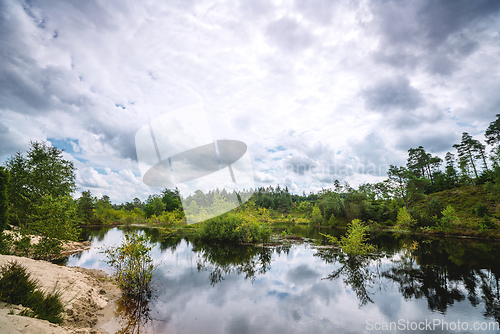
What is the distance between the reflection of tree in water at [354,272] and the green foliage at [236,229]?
6.38 meters

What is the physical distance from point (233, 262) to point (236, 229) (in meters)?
6.92

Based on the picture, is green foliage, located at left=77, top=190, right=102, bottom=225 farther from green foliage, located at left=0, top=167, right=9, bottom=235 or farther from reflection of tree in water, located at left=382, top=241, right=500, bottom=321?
reflection of tree in water, located at left=382, top=241, right=500, bottom=321

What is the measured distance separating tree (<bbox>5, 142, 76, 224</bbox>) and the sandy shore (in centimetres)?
1368

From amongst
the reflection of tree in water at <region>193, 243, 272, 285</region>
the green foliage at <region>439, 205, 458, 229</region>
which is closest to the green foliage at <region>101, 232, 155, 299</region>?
the reflection of tree in water at <region>193, 243, 272, 285</region>

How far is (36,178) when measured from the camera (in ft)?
68.1

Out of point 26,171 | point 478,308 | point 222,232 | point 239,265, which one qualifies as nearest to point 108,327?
point 239,265

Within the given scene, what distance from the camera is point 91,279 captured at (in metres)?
9.25

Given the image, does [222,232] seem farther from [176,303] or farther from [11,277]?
[11,277]

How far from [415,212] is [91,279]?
4340 centimetres

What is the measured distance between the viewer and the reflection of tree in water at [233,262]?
12359 mm

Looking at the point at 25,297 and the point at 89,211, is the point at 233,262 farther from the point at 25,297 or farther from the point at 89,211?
the point at 89,211

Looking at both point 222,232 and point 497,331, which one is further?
point 222,232

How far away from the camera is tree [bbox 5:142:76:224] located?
18.8 m

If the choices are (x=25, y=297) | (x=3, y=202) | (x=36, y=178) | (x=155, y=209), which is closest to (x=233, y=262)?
(x=25, y=297)
